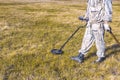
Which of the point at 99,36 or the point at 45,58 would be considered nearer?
the point at 99,36

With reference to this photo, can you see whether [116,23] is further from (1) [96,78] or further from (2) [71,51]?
(1) [96,78]

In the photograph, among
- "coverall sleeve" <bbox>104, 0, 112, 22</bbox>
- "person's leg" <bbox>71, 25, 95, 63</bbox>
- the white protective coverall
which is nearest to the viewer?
"coverall sleeve" <bbox>104, 0, 112, 22</bbox>

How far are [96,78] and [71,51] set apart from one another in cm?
266

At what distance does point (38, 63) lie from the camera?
1066 centimetres

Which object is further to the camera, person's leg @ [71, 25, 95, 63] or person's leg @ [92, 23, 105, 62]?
person's leg @ [71, 25, 95, 63]

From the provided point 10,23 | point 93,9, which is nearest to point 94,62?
point 93,9

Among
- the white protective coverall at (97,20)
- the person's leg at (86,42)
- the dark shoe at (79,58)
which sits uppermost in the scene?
the white protective coverall at (97,20)

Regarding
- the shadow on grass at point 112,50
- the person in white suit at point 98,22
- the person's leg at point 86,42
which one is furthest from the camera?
the shadow on grass at point 112,50

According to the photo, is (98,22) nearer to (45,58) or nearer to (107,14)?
(107,14)

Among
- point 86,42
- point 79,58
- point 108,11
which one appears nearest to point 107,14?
point 108,11

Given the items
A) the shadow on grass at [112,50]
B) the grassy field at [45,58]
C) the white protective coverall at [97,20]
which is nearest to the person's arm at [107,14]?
the white protective coverall at [97,20]

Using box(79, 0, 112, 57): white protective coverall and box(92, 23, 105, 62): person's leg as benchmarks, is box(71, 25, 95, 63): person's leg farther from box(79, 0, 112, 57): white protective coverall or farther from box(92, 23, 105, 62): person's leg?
box(92, 23, 105, 62): person's leg

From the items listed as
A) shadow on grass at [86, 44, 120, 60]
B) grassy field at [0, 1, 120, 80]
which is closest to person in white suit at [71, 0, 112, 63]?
grassy field at [0, 1, 120, 80]

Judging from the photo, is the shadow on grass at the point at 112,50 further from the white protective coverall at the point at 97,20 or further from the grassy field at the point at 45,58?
the white protective coverall at the point at 97,20
